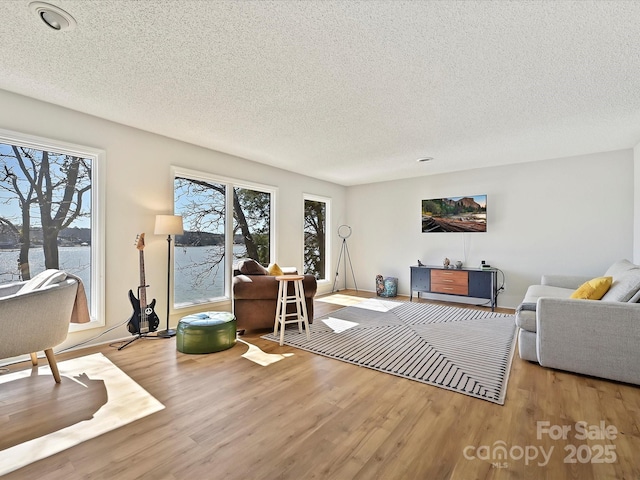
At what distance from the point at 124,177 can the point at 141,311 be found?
1.56 m

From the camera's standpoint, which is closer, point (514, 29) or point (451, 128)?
point (514, 29)

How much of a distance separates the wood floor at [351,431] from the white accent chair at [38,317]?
527 mm

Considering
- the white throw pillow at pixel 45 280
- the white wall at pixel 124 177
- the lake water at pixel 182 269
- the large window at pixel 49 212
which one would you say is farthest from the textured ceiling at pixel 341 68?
the white throw pillow at pixel 45 280

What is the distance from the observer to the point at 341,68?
235 cm

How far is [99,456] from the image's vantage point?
1.61 meters

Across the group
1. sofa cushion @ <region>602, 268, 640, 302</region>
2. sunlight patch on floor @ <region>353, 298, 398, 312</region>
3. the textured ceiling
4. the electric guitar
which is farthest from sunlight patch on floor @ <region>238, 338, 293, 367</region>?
sofa cushion @ <region>602, 268, 640, 302</region>

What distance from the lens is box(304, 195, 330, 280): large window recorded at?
21.0ft

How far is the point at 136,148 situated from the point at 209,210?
47.5 inches

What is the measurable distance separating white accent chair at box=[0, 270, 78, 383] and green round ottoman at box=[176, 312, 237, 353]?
37.2 inches

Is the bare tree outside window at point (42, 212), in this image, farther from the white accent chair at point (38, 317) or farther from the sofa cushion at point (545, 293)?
the sofa cushion at point (545, 293)

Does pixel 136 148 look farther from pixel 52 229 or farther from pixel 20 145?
pixel 52 229

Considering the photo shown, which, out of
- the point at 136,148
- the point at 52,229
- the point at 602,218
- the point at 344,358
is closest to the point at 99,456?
the point at 344,358

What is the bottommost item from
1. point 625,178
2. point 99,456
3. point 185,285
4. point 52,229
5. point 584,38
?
point 99,456

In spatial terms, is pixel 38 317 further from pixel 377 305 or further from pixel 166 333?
pixel 377 305
